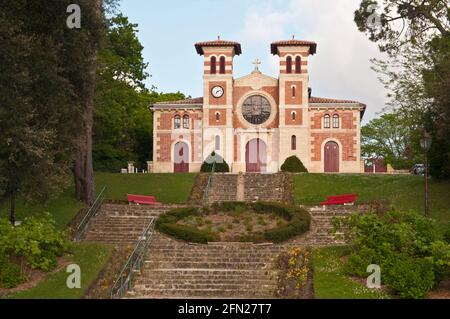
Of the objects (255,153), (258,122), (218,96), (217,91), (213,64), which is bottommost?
(255,153)

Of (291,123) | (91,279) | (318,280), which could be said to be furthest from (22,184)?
(291,123)

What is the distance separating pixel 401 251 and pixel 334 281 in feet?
7.15

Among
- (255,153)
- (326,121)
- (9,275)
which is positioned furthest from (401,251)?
(326,121)

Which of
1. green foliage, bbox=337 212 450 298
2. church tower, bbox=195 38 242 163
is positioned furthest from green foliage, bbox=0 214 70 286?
church tower, bbox=195 38 242 163

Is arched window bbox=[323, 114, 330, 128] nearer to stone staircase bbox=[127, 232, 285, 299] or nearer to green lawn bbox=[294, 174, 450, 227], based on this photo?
green lawn bbox=[294, 174, 450, 227]

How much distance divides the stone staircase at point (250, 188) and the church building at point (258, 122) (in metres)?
11.7

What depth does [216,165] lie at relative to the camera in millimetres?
48844

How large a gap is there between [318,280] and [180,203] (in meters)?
13.6

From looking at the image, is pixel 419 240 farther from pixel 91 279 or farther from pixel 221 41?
pixel 221 41

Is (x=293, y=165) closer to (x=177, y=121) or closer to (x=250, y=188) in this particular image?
(x=177, y=121)

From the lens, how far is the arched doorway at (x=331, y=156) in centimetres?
5006

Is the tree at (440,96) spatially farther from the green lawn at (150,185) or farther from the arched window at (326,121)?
the arched window at (326,121)

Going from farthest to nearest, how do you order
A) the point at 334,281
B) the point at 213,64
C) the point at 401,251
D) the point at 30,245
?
the point at 213,64
the point at 401,251
the point at 30,245
the point at 334,281

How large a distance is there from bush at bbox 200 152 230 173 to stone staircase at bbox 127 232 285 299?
82.9 ft
